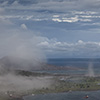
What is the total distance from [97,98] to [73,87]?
1938 cm

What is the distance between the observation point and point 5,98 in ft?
232

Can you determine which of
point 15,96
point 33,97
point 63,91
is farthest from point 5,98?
point 63,91

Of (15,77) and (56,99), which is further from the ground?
(56,99)

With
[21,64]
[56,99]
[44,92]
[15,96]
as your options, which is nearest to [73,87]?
[44,92]

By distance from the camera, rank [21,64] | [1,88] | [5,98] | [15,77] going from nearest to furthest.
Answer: [5,98]
[1,88]
[15,77]
[21,64]

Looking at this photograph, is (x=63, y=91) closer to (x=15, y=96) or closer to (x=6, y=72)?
(x=15, y=96)

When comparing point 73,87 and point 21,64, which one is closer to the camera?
point 73,87

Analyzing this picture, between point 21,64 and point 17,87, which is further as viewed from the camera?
point 21,64

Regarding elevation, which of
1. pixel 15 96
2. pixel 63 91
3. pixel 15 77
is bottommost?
pixel 15 77

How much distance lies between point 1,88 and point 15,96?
1501 cm

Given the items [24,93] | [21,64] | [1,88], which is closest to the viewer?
[24,93]

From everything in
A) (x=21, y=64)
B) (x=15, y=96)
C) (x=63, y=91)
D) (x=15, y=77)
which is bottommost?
(x=21, y=64)

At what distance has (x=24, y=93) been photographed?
79250 mm

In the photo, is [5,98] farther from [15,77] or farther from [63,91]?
[15,77]
